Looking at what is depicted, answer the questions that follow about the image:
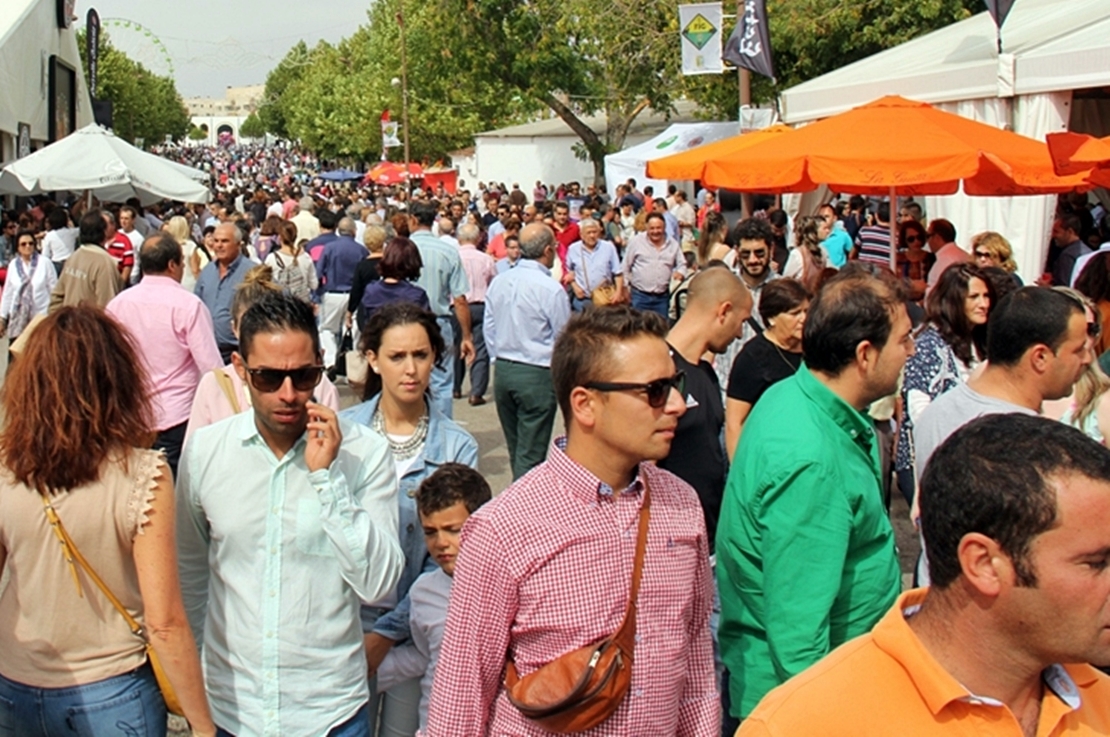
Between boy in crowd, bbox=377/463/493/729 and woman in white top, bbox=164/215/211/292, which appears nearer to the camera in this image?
boy in crowd, bbox=377/463/493/729

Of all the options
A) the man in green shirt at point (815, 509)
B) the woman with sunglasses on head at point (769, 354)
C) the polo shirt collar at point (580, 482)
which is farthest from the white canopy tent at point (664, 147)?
the polo shirt collar at point (580, 482)

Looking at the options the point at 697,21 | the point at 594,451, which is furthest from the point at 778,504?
the point at 697,21

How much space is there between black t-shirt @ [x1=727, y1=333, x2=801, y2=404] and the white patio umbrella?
12.6 meters

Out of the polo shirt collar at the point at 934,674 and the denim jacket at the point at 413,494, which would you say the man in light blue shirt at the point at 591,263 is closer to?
the denim jacket at the point at 413,494

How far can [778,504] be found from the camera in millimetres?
3025

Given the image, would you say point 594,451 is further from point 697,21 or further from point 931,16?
point 931,16

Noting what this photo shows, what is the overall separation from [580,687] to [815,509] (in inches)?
33.5

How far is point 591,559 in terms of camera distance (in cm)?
255

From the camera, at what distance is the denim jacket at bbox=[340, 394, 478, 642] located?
3686 millimetres

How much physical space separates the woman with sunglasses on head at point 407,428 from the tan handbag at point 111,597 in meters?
0.82

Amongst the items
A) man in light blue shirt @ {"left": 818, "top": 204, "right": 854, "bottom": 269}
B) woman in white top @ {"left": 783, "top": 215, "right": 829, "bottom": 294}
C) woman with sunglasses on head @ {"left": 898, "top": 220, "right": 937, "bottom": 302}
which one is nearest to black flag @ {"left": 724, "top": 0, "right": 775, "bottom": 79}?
man in light blue shirt @ {"left": 818, "top": 204, "right": 854, "bottom": 269}

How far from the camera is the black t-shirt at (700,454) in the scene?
431cm

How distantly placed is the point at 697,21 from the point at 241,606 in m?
16.3

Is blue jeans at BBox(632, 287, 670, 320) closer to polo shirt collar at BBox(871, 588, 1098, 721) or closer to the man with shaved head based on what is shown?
the man with shaved head
